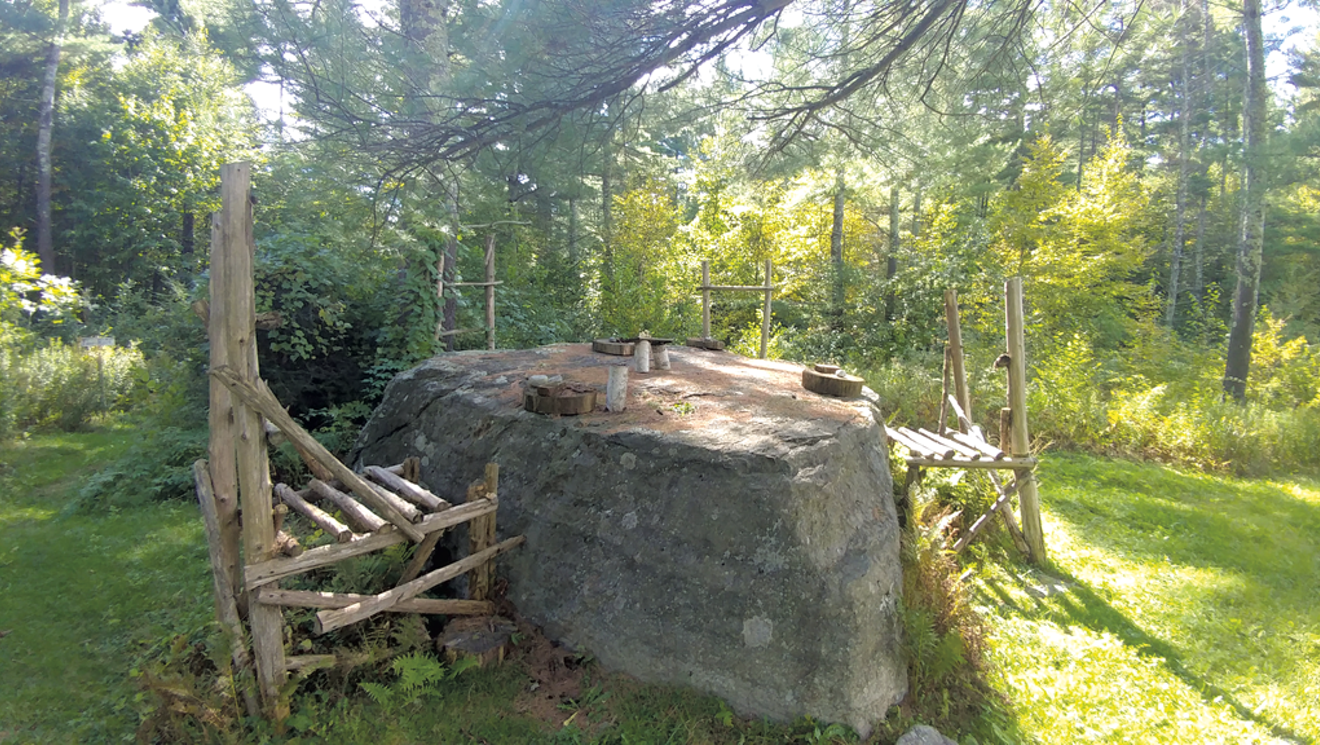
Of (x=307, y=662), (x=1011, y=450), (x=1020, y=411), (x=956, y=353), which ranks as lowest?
(x=307, y=662)

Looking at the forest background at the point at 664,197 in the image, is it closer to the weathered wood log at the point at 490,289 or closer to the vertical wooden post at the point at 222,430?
the weathered wood log at the point at 490,289

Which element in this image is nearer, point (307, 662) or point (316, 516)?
point (307, 662)

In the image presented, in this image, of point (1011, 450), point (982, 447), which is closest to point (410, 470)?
point (982, 447)

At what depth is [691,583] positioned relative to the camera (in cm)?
328

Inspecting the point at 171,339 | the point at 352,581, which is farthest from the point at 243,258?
the point at 171,339

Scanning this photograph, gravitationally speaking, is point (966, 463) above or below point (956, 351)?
below

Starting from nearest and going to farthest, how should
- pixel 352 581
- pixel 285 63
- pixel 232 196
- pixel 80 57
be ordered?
1. pixel 232 196
2. pixel 352 581
3. pixel 285 63
4. pixel 80 57

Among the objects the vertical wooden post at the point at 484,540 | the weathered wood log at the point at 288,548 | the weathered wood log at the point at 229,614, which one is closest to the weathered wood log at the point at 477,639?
the vertical wooden post at the point at 484,540

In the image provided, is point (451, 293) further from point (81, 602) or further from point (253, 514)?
point (253, 514)

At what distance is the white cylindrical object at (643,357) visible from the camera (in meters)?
5.67

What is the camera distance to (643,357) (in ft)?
18.7

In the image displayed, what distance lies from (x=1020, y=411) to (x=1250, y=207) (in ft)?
29.0

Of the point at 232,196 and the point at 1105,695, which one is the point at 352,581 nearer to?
the point at 232,196

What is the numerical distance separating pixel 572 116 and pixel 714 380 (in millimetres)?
2542
